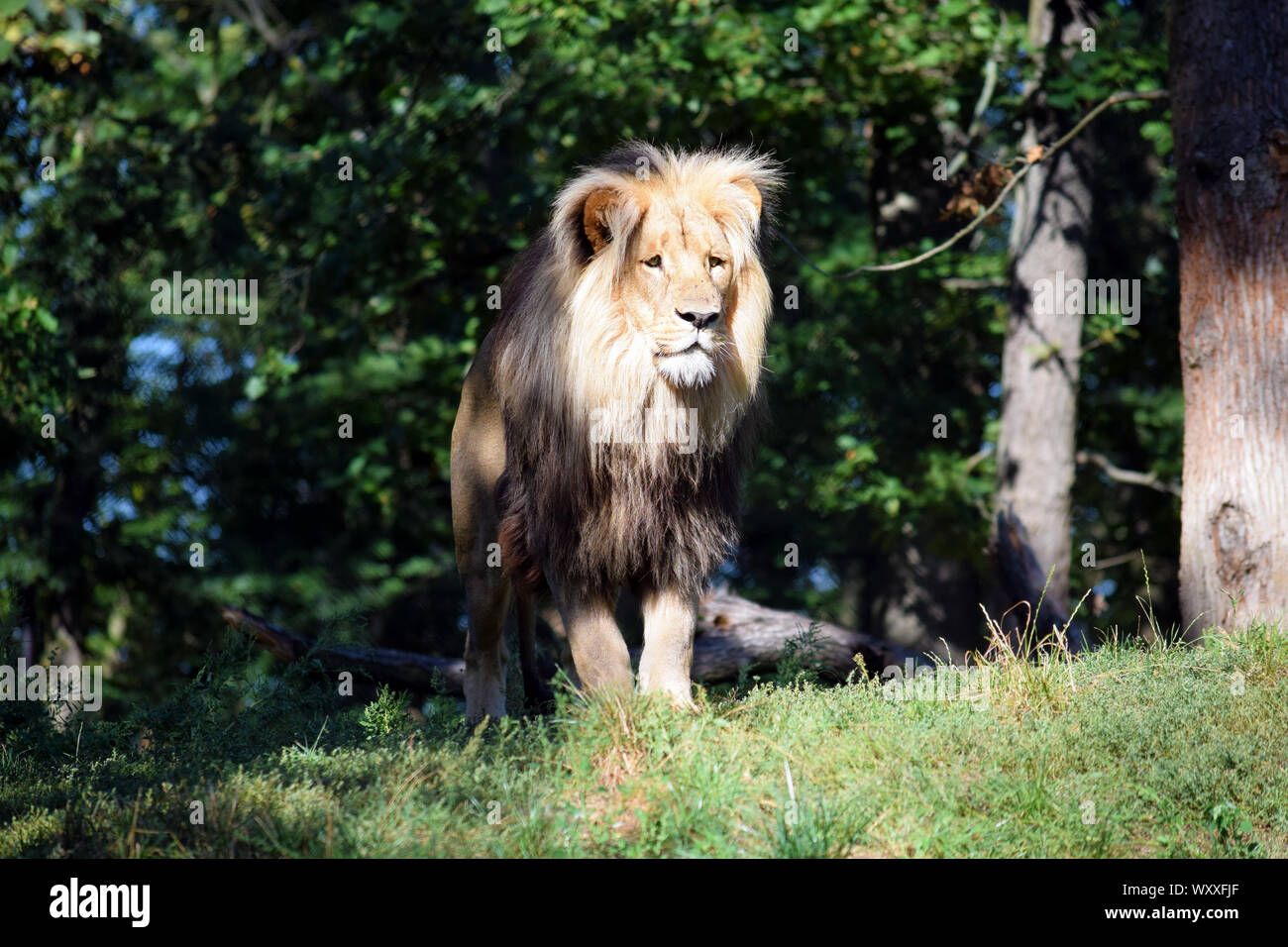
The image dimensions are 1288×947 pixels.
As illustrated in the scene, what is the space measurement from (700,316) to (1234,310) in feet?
11.4

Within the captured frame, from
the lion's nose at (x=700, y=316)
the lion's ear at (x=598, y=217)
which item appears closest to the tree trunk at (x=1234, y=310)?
the lion's nose at (x=700, y=316)

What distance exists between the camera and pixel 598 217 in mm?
5520

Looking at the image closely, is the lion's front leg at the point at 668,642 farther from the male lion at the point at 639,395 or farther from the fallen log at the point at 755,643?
the fallen log at the point at 755,643

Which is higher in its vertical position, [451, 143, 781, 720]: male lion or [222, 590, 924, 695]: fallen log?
[451, 143, 781, 720]: male lion

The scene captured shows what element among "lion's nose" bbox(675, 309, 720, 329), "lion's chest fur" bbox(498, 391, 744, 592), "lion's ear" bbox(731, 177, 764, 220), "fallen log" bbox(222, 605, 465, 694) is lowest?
"fallen log" bbox(222, 605, 465, 694)

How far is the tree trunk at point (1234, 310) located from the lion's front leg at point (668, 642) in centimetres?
316

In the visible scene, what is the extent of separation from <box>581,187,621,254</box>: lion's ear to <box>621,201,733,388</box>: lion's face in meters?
0.16

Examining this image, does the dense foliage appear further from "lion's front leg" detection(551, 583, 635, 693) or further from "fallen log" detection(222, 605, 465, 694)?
"lion's front leg" detection(551, 583, 635, 693)

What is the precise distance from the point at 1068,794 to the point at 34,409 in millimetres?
10798

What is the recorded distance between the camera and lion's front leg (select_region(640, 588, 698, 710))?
5434mm

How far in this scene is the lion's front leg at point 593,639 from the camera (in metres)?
5.46

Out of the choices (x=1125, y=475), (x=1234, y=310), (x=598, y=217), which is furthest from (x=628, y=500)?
(x=1125, y=475)

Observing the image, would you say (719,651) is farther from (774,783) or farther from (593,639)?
(774,783)

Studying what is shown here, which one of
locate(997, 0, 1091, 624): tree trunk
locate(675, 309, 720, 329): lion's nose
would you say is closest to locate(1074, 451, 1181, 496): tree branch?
locate(997, 0, 1091, 624): tree trunk
